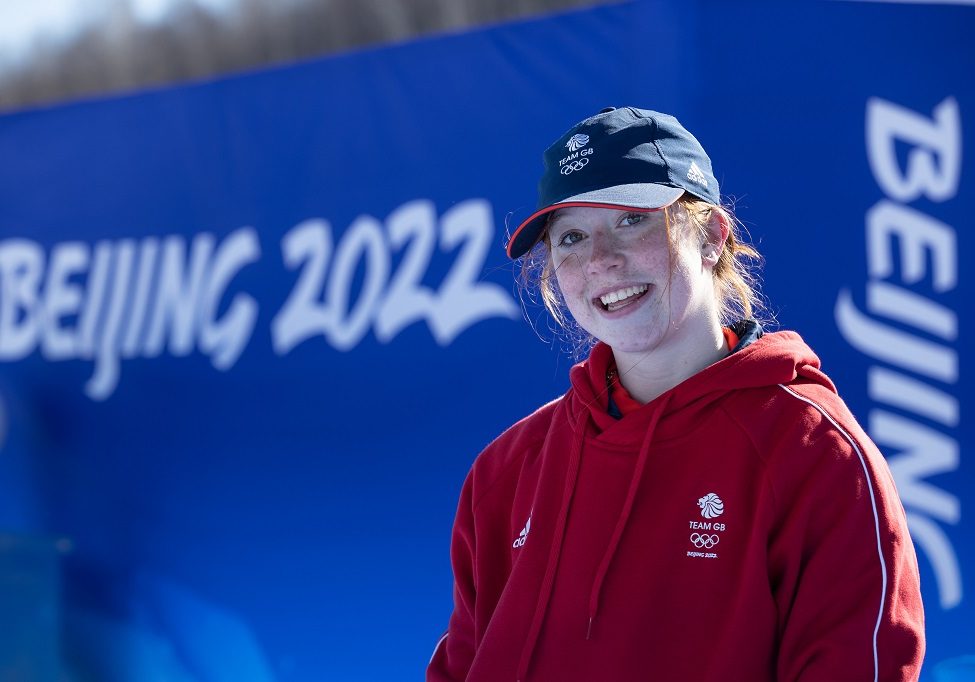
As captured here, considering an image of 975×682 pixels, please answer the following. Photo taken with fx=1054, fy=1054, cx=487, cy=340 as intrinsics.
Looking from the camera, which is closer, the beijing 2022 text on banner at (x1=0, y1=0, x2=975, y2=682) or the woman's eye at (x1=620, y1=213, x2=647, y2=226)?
the woman's eye at (x1=620, y1=213, x2=647, y2=226)

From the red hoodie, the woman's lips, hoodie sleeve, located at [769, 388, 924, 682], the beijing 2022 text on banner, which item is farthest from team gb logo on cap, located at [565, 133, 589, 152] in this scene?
the beijing 2022 text on banner

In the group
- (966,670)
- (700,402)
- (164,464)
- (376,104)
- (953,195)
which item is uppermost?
(376,104)

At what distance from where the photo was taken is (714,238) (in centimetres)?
121

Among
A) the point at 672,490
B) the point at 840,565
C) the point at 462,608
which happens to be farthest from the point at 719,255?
the point at 462,608

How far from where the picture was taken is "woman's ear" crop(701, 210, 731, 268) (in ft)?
3.93

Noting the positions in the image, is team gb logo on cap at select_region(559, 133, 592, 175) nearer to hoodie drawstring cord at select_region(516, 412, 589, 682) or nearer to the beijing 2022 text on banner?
hoodie drawstring cord at select_region(516, 412, 589, 682)

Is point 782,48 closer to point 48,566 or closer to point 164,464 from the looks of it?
point 164,464

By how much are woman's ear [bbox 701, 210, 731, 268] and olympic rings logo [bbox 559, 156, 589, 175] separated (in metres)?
0.17

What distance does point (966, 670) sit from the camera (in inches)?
81.1

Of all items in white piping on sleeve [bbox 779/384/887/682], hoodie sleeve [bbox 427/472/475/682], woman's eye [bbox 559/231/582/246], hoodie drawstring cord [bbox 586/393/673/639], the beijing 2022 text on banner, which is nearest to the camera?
white piping on sleeve [bbox 779/384/887/682]

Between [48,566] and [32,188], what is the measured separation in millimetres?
1076

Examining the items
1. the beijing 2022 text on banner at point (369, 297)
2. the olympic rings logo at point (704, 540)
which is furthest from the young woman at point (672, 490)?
the beijing 2022 text on banner at point (369, 297)

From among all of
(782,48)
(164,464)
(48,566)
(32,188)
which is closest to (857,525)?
(782,48)

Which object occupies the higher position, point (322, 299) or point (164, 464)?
point (322, 299)
